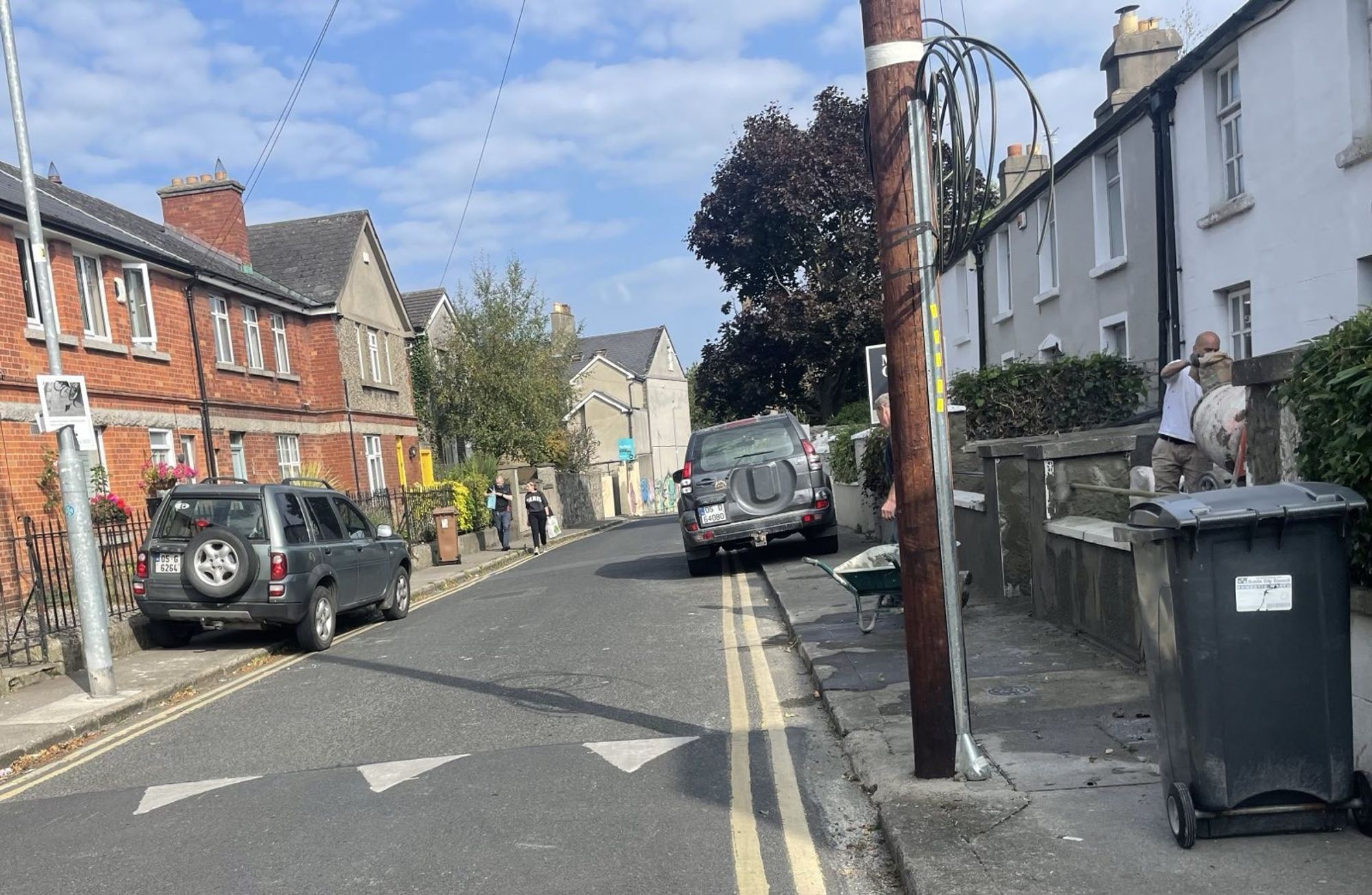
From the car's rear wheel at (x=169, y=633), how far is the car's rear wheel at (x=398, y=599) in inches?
99.5

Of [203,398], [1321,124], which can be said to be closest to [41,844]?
[1321,124]

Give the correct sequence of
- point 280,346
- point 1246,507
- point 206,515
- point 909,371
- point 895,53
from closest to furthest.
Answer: point 1246,507, point 895,53, point 909,371, point 206,515, point 280,346

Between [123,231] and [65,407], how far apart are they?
13082 millimetres

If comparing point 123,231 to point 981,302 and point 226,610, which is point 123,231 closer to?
point 226,610

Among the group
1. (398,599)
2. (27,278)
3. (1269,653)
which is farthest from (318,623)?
(1269,653)

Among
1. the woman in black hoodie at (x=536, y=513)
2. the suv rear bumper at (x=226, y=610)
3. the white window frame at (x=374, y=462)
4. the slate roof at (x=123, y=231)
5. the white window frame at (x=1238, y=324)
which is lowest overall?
the woman in black hoodie at (x=536, y=513)

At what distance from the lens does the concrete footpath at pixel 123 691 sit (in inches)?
302

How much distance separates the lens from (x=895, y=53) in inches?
192

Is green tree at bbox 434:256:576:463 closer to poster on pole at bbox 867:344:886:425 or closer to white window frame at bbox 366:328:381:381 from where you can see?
white window frame at bbox 366:328:381:381

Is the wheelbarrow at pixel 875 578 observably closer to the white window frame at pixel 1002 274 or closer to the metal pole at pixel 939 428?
the metal pole at pixel 939 428

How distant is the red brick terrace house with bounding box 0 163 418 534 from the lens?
1623cm

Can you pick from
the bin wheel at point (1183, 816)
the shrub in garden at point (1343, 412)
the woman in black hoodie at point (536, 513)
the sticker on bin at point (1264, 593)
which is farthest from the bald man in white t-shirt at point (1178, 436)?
the woman in black hoodie at point (536, 513)

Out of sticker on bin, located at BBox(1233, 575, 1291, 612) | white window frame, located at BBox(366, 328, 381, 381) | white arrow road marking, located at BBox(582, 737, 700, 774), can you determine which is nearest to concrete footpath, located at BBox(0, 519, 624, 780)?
white arrow road marking, located at BBox(582, 737, 700, 774)

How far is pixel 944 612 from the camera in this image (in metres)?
5.03
